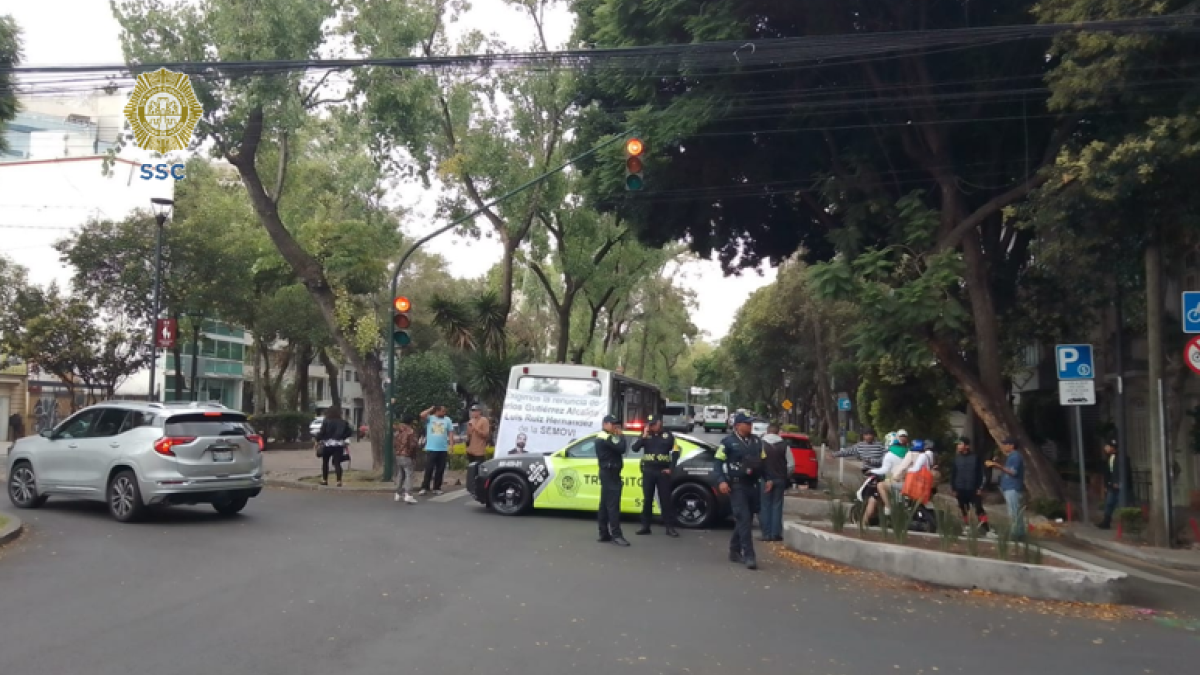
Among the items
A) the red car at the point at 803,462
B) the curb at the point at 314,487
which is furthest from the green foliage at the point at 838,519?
the red car at the point at 803,462

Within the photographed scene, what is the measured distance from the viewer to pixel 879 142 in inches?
750

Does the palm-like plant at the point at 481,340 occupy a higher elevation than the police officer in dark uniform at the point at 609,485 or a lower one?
higher

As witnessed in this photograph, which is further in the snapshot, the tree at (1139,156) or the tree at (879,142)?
the tree at (879,142)

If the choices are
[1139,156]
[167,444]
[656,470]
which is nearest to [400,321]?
[167,444]

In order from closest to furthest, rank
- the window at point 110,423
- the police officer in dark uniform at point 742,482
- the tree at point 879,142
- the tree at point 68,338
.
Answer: the police officer in dark uniform at point 742,482 < the window at point 110,423 < the tree at point 879,142 < the tree at point 68,338

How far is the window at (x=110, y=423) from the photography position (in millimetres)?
13508

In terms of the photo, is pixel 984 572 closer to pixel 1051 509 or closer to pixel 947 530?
pixel 947 530

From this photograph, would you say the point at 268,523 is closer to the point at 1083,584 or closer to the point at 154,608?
the point at 154,608

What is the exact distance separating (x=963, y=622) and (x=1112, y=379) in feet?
47.0

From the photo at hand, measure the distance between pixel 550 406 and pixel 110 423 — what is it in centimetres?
876

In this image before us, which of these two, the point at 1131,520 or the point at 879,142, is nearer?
the point at 1131,520

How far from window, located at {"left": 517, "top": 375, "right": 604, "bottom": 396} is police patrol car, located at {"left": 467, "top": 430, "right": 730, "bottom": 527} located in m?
4.34

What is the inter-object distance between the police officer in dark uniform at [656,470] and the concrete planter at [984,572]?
293 centimetres

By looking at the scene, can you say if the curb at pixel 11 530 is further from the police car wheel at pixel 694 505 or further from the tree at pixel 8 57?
the police car wheel at pixel 694 505
